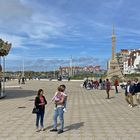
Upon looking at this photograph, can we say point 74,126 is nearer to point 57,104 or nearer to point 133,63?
point 57,104

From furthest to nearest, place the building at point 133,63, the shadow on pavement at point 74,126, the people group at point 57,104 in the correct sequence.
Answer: the building at point 133,63
the shadow on pavement at point 74,126
the people group at point 57,104

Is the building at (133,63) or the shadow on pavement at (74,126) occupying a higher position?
the building at (133,63)

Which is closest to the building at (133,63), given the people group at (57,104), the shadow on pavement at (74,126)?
Result: the shadow on pavement at (74,126)

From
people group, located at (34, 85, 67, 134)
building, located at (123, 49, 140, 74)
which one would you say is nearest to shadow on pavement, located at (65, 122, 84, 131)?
people group, located at (34, 85, 67, 134)

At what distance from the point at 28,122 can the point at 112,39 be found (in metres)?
65.6

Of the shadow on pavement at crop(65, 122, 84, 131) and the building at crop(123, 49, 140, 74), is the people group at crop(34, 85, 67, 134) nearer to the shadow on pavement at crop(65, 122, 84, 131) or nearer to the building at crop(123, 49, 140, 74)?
the shadow on pavement at crop(65, 122, 84, 131)

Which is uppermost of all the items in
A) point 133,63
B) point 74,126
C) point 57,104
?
point 133,63

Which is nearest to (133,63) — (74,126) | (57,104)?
(74,126)

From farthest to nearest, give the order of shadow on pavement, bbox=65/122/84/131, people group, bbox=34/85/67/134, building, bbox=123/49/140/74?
building, bbox=123/49/140/74 → shadow on pavement, bbox=65/122/84/131 → people group, bbox=34/85/67/134

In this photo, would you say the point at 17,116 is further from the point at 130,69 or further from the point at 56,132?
the point at 130,69

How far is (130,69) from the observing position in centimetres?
15988

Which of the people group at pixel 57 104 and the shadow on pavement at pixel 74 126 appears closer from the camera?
the people group at pixel 57 104

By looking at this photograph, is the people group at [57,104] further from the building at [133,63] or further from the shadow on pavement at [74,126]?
the building at [133,63]

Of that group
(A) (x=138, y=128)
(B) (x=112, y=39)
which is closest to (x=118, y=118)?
(A) (x=138, y=128)
